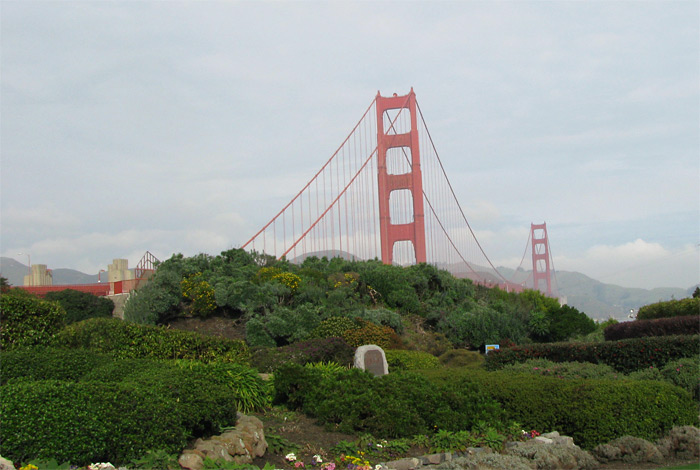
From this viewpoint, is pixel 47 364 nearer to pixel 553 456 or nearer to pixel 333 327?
pixel 553 456

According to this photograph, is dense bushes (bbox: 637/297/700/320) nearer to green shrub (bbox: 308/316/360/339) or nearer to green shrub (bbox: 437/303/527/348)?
green shrub (bbox: 437/303/527/348)

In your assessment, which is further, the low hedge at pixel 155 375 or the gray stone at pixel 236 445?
the low hedge at pixel 155 375

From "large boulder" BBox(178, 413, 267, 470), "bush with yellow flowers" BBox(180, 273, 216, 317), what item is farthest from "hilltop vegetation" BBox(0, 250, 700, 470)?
"bush with yellow flowers" BBox(180, 273, 216, 317)

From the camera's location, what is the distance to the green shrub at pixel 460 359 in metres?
13.2

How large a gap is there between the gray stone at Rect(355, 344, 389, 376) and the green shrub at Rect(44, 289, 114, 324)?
14053 mm

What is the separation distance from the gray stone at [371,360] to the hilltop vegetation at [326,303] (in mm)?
3579

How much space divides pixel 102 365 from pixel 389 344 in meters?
7.69

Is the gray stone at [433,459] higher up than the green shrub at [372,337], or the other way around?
the green shrub at [372,337]

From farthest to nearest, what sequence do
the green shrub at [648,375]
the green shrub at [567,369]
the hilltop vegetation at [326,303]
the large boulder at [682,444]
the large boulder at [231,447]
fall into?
1. the hilltop vegetation at [326,303]
2. the green shrub at [567,369]
3. the green shrub at [648,375]
4. the large boulder at [682,444]
5. the large boulder at [231,447]

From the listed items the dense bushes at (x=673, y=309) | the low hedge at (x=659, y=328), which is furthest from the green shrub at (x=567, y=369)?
the dense bushes at (x=673, y=309)

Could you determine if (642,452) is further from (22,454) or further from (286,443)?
(22,454)

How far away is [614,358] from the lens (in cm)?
1015

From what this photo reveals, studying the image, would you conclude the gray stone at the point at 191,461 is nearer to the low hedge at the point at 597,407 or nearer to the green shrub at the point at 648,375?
the low hedge at the point at 597,407

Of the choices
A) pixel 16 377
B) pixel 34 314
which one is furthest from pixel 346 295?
pixel 16 377
